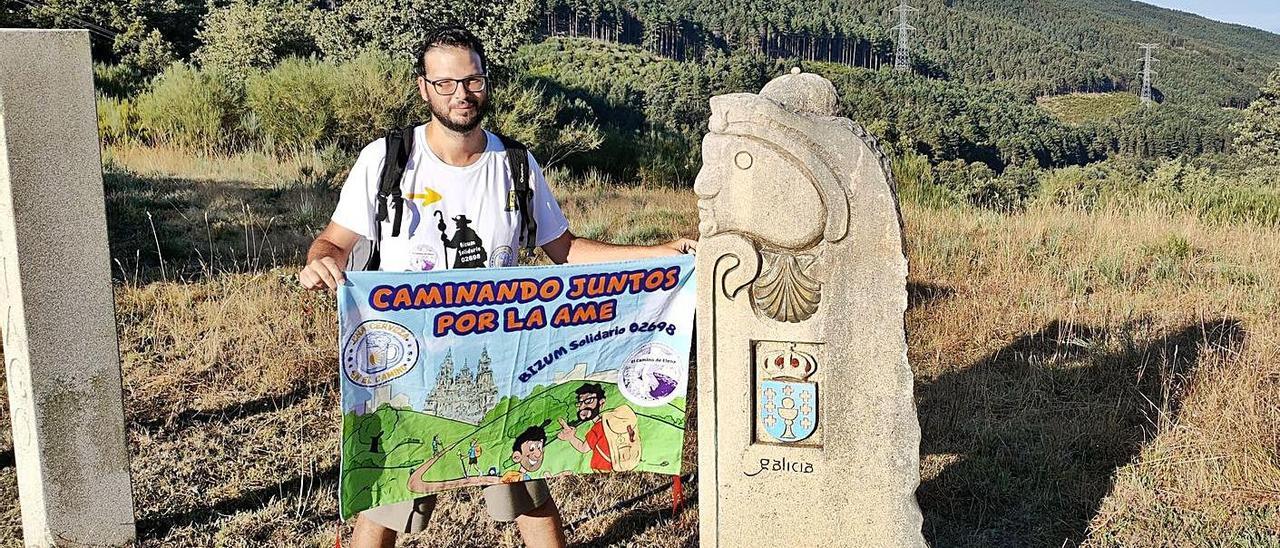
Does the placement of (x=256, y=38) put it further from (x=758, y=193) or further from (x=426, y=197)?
(x=758, y=193)

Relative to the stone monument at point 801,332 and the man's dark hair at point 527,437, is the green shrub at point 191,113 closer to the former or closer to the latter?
the man's dark hair at point 527,437

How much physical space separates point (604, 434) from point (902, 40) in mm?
89958

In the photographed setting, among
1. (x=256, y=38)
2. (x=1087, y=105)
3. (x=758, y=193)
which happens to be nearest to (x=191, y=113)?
(x=256, y=38)

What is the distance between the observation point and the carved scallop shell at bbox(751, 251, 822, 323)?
2707 millimetres

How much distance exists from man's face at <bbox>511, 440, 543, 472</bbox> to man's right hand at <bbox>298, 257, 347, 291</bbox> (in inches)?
31.5

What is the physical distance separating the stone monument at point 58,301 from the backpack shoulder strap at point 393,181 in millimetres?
1152

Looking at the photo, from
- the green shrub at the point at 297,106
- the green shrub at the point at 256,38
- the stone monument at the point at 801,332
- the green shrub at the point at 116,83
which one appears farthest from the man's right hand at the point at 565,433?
the green shrub at the point at 256,38

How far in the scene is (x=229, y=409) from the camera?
5.34m

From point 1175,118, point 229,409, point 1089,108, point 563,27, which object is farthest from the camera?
point 1089,108

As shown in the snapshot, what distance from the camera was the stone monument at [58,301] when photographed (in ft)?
10.4

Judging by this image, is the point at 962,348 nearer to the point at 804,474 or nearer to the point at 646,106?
the point at 804,474

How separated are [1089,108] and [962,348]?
84.6m

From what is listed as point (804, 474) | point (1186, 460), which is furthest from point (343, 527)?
point (1186, 460)

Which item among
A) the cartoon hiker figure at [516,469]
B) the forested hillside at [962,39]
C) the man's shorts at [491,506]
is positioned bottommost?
the man's shorts at [491,506]
